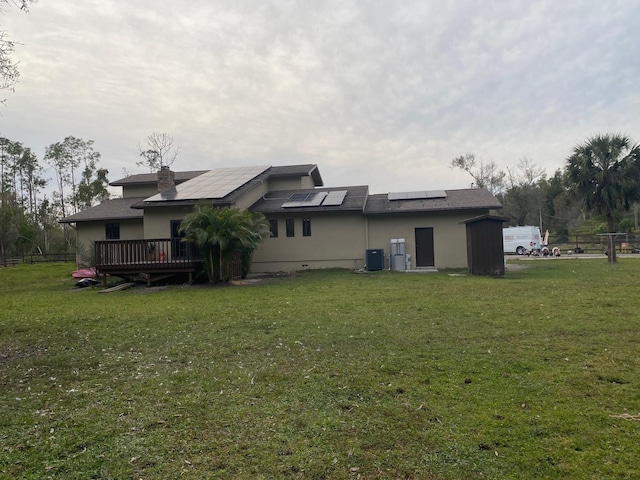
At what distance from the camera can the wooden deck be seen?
15148 millimetres

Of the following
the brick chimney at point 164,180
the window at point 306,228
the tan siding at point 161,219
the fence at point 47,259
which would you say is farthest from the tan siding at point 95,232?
the fence at point 47,259

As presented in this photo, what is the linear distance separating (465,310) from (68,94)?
1522cm

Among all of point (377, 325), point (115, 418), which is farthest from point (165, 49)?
point (115, 418)

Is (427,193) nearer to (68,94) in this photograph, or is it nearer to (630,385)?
(68,94)

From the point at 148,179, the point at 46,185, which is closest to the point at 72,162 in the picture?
the point at 46,185

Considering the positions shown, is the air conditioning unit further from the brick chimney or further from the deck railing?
the brick chimney

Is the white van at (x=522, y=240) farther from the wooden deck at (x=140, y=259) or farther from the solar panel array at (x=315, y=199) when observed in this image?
the wooden deck at (x=140, y=259)

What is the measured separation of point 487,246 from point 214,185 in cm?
1283

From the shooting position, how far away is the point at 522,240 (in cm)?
3278

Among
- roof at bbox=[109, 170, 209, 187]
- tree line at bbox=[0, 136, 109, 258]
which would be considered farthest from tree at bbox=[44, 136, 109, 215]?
roof at bbox=[109, 170, 209, 187]

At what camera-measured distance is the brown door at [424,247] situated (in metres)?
19.1

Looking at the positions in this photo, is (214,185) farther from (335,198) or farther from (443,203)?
(443,203)

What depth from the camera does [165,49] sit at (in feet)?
43.4

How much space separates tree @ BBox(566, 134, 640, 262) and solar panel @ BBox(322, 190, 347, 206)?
13.2 m
